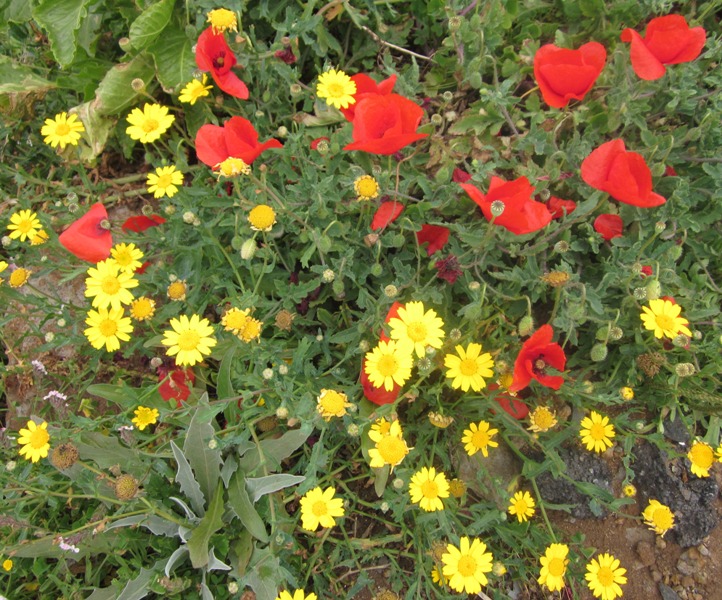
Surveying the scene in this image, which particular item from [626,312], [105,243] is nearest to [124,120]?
[105,243]

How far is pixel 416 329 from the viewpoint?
6.11ft

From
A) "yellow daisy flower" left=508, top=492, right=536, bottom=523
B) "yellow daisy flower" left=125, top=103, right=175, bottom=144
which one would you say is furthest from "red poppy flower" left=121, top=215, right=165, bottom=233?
"yellow daisy flower" left=508, top=492, right=536, bottom=523

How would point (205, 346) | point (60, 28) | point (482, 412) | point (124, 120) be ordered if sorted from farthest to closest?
point (124, 120)
point (60, 28)
point (482, 412)
point (205, 346)

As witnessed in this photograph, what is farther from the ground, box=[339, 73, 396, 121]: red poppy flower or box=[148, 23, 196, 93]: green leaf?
box=[339, 73, 396, 121]: red poppy flower

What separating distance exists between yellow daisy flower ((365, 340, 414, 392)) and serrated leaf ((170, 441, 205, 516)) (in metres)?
0.76

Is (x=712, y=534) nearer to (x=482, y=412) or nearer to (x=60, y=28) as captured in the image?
(x=482, y=412)

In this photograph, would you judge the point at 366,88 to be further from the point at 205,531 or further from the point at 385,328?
the point at 205,531

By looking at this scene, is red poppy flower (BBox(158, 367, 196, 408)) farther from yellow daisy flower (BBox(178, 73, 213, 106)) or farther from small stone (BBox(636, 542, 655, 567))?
small stone (BBox(636, 542, 655, 567))

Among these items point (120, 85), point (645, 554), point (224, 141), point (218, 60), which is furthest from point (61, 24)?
point (645, 554)

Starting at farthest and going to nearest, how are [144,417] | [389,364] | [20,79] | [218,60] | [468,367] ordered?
[20,79]
[218,60]
[144,417]
[468,367]
[389,364]

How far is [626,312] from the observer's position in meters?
2.15

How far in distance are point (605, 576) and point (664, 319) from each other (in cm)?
95

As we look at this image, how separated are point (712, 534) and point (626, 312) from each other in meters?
1.11

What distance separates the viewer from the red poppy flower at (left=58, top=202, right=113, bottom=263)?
80.1 inches
